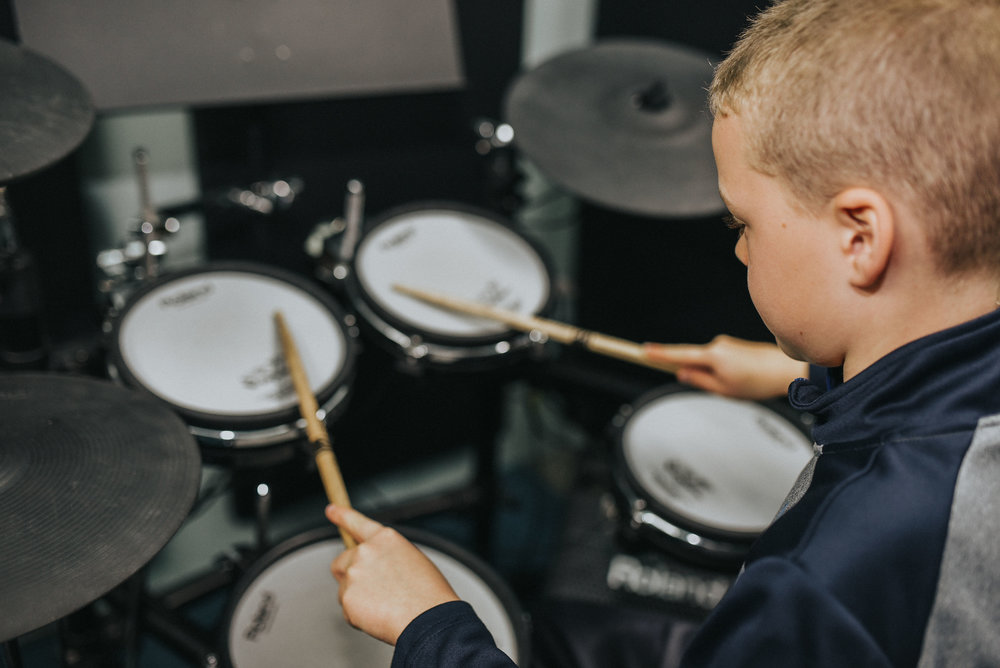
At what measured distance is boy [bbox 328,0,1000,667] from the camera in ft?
2.00

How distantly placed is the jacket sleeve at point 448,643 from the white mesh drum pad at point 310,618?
0.21 meters

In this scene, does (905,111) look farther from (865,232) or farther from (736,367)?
(736,367)

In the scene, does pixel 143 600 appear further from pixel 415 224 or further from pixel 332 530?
pixel 415 224

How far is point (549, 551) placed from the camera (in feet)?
6.86

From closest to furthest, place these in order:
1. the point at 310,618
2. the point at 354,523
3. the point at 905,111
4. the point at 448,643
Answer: the point at 905,111
the point at 448,643
the point at 354,523
the point at 310,618

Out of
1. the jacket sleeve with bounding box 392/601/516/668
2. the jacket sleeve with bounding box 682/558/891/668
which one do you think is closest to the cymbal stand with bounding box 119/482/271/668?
the jacket sleeve with bounding box 392/601/516/668

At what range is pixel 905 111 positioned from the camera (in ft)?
2.01

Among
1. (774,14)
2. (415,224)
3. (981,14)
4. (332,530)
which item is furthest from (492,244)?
(981,14)

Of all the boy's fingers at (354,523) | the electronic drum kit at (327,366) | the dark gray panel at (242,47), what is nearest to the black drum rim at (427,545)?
the electronic drum kit at (327,366)

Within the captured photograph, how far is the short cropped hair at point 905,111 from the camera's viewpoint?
60 centimetres

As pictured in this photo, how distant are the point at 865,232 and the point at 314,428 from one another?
2.29ft

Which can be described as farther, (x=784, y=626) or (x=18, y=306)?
(x=18, y=306)

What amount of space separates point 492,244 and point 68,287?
0.71m

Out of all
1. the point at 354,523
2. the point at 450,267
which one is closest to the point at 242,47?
the point at 450,267
